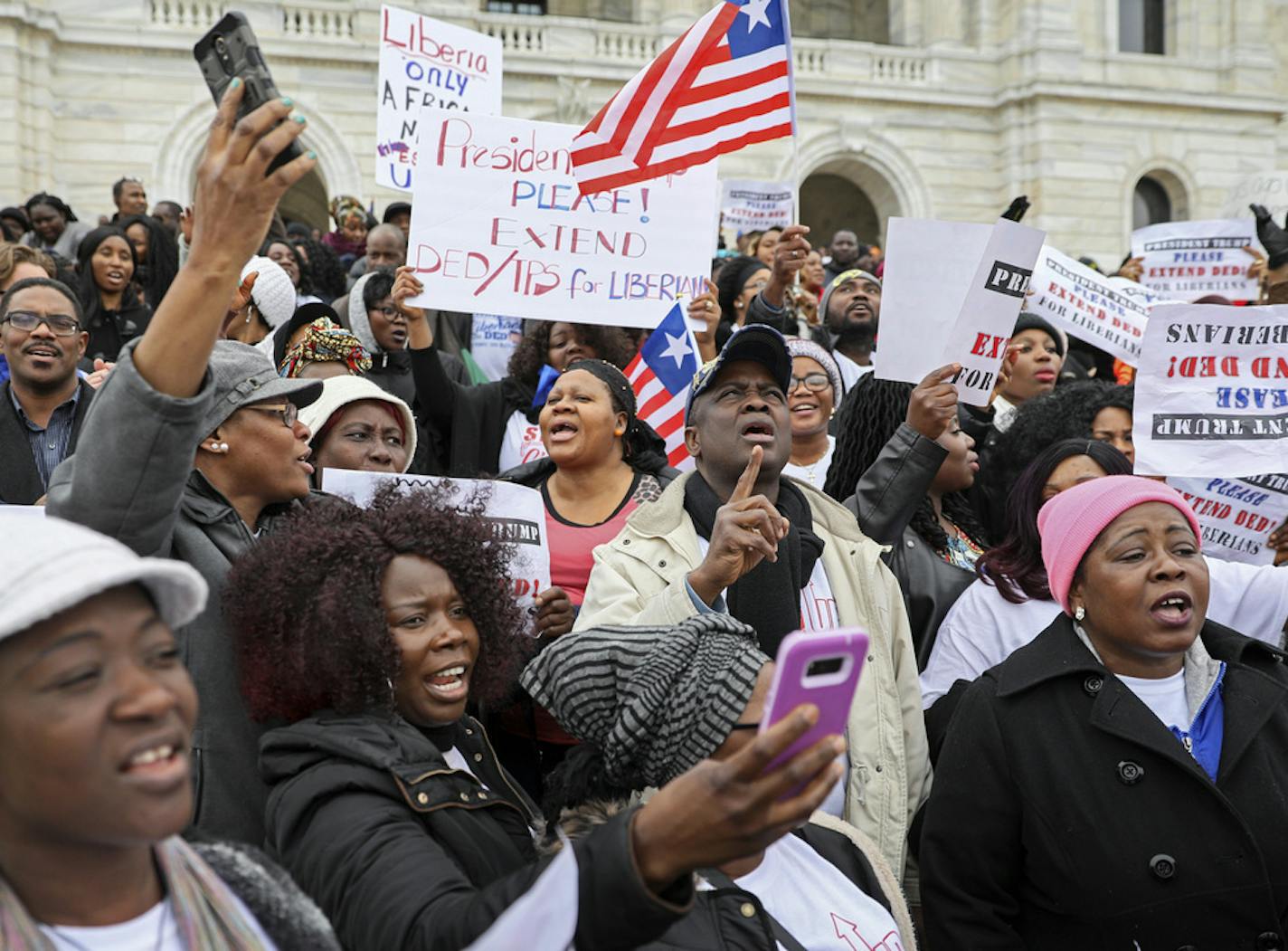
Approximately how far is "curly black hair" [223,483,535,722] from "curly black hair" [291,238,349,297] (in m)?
6.92

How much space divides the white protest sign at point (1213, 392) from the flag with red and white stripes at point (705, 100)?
163 cm

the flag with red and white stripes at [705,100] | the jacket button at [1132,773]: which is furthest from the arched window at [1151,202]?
the jacket button at [1132,773]

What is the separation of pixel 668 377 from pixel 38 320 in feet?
7.72

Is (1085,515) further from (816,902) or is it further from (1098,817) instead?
(816,902)

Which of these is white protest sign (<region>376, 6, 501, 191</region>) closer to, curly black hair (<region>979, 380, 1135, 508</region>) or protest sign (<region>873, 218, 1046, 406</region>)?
protest sign (<region>873, 218, 1046, 406</region>)

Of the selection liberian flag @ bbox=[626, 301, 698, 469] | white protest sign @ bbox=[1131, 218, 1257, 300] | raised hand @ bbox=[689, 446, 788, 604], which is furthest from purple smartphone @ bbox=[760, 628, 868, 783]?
white protest sign @ bbox=[1131, 218, 1257, 300]

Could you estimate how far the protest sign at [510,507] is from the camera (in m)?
3.57

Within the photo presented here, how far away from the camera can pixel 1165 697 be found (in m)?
3.05

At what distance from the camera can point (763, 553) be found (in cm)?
300

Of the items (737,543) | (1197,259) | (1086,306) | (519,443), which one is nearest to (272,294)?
(519,443)

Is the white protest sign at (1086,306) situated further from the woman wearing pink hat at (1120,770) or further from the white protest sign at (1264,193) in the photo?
the white protest sign at (1264,193)

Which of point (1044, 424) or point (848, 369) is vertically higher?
point (848, 369)

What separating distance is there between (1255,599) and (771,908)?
82.0 inches

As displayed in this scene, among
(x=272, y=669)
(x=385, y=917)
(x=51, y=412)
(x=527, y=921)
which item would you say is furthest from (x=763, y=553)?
(x=51, y=412)
